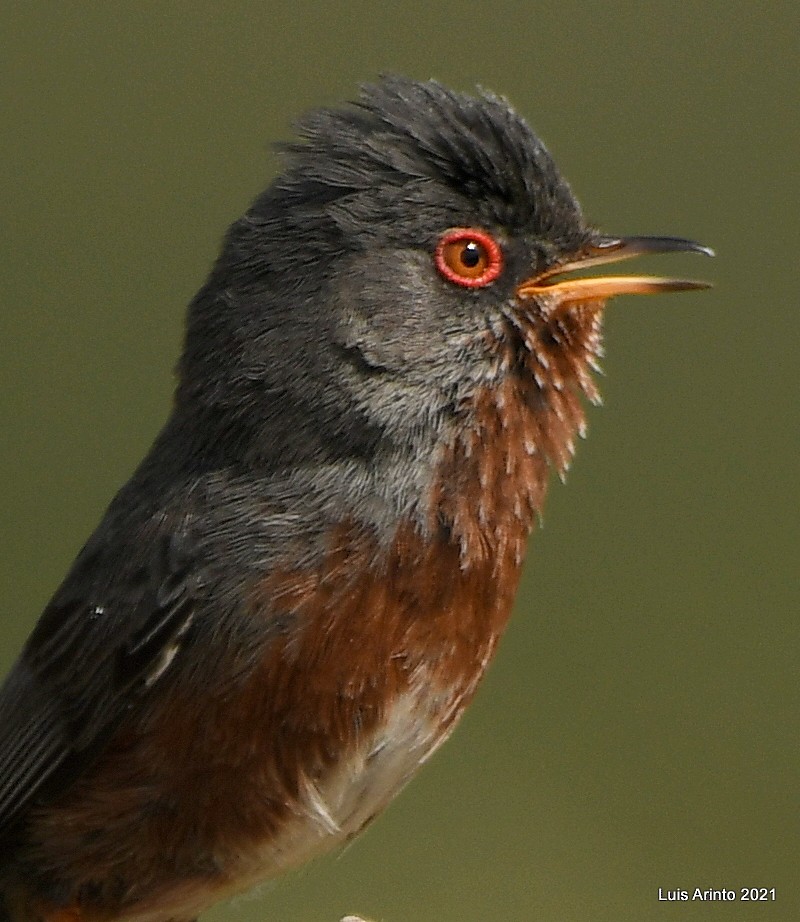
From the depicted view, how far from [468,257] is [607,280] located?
348 millimetres

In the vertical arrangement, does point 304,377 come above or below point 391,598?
above

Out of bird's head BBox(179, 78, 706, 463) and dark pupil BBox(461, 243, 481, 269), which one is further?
dark pupil BBox(461, 243, 481, 269)

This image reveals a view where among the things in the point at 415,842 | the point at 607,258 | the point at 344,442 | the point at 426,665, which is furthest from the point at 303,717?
the point at 415,842

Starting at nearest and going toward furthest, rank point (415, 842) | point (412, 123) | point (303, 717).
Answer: point (303, 717), point (412, 123), point (415, 842)

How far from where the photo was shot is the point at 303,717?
337 cm

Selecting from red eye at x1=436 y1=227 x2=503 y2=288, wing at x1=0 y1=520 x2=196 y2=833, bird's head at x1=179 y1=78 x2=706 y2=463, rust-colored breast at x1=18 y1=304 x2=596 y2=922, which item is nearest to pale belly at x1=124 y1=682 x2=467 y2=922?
rust-colored breast at x1=18 y1=304 x2=596 y2=922

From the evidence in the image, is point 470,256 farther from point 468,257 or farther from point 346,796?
point 346,796

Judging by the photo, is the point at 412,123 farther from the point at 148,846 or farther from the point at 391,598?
the point at 148,846

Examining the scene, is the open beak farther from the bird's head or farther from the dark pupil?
the dark pupil

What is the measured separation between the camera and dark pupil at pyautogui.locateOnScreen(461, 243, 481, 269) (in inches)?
142

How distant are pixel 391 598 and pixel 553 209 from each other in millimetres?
1015

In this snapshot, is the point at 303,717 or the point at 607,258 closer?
the point at 303,717

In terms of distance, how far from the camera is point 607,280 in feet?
12.2

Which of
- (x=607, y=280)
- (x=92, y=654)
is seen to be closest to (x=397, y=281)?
(x=607, y=280)
